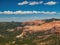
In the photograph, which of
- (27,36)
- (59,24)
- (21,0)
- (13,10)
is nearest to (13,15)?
(13,10)

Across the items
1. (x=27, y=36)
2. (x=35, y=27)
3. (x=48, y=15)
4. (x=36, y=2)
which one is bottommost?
(x=27, y=36)

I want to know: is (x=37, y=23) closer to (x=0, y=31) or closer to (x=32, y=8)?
(x=32, y=8)

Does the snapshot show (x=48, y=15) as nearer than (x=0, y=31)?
Yes

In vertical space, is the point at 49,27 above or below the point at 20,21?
below

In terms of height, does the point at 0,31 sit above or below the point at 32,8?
below

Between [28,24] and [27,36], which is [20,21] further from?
[27,36]

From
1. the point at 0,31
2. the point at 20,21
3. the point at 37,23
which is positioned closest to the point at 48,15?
the point at 37,23

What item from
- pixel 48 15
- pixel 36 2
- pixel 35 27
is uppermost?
pixel 36 2

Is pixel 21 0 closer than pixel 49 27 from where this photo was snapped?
Yes

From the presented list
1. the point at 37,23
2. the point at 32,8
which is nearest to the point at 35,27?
the point at 37,23
